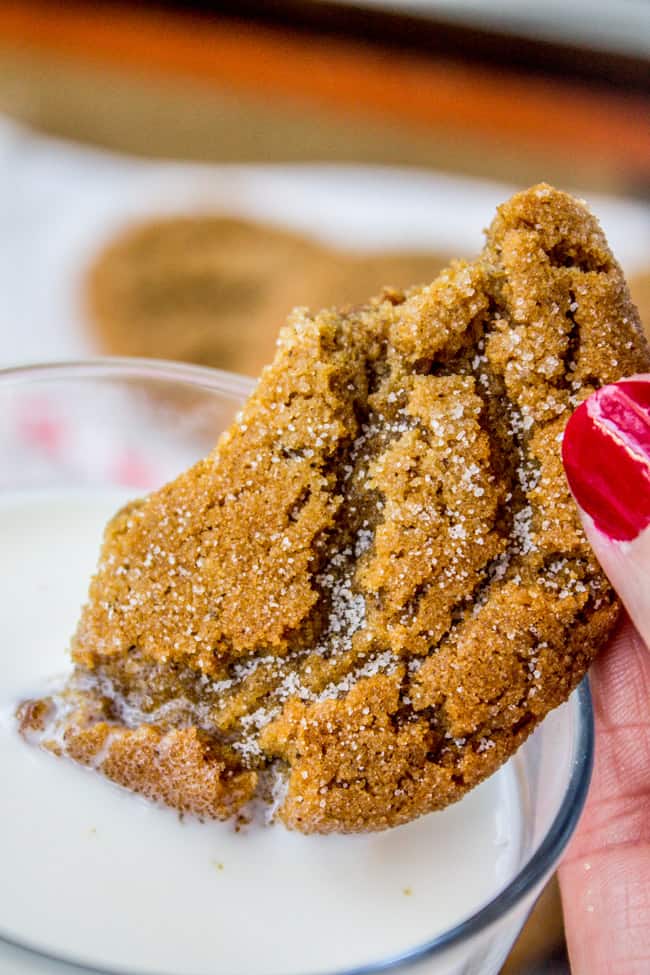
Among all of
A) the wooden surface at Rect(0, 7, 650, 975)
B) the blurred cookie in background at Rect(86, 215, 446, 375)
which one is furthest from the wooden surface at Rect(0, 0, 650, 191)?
the blurred cookie in background at Rect(86, 215, 446, 375)

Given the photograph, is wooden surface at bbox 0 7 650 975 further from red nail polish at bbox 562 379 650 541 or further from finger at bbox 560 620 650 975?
red nail polish at bbox 562 379 650 541

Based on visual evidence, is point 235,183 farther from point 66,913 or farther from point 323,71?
point 66,913

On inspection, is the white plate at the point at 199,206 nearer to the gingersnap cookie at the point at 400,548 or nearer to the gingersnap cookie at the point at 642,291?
the gingersnap cookie at the point at 642,291

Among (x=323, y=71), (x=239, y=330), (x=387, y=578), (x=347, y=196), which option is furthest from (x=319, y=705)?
(x=323, y=71)

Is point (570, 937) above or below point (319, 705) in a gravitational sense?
below

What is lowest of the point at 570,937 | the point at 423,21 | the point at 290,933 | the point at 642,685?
the point at 570,937

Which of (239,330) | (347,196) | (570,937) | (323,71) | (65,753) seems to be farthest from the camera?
(323,71)

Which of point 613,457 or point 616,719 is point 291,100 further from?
point 613,457
